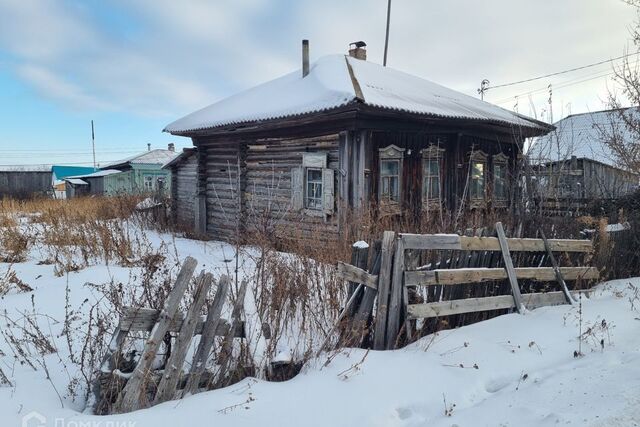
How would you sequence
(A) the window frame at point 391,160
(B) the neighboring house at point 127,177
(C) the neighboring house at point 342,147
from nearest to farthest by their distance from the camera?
(C) the neighboring house at point 342,147 < (A) the window frame at point 391,160 < (B) the neighboring house at point 127,177

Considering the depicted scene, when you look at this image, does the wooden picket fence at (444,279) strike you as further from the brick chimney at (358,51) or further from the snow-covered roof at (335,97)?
the brick chimney at (358,51)

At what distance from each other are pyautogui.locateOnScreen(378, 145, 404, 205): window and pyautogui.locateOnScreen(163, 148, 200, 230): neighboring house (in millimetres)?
7320

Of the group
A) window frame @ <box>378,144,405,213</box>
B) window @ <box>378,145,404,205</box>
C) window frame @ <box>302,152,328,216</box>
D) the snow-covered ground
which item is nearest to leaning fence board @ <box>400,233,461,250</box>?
the snow-covered ground

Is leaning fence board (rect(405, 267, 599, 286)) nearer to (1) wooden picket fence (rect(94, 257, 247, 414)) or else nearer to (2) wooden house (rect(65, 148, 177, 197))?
(1) wooden picket fence (rect(94, 257, 247, 414))

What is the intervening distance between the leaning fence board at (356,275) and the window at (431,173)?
262 inches

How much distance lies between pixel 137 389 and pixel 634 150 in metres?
9.38

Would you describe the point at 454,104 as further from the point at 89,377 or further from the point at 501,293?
the point at 89,377

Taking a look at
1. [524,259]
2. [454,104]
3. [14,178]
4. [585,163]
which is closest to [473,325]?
[524,259]

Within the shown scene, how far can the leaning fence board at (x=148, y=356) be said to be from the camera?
2822 mm

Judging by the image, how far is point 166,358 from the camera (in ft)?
10.4

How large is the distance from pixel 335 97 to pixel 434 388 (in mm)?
6266

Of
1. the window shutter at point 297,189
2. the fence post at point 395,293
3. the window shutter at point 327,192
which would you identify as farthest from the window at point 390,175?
the fence post at point 395,293

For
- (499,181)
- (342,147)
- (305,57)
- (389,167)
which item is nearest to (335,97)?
(342,147)

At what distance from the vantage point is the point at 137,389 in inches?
112
